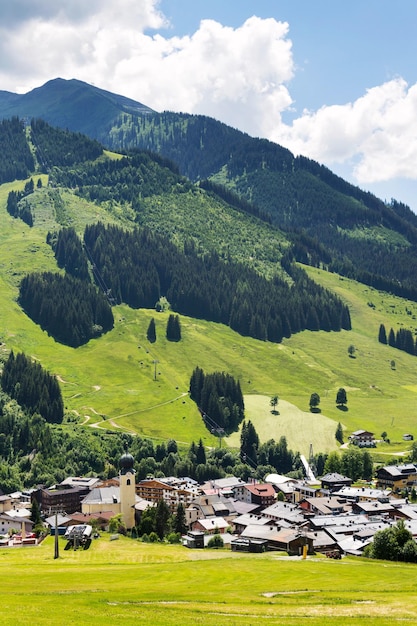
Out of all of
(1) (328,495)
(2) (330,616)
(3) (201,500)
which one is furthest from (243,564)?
(1) (328,495)

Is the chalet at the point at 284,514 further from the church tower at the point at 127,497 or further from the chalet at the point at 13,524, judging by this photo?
the chalet at the point at 13,524

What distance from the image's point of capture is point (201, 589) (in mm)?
79812

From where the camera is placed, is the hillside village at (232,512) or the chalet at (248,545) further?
the hillside village at (232,512)

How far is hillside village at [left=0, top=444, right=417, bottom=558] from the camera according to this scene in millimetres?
135375

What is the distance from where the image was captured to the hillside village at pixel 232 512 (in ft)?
444

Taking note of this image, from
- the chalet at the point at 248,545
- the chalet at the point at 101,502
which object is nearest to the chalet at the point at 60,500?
the chalet at the point at 101,502

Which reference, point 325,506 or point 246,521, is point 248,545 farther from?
point 325,506

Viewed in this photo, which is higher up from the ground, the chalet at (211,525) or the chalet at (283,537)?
the chalet at (283,537)

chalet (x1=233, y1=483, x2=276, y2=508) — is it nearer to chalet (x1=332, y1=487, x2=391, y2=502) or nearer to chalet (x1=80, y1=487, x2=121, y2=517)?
chalet (x1=332, y1=487, x2=391, y2=502)

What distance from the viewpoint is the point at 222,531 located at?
15850 centimetres

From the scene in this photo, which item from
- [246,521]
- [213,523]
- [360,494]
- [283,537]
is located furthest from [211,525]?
[360,494]

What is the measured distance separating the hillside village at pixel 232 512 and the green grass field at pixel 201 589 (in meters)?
13.8

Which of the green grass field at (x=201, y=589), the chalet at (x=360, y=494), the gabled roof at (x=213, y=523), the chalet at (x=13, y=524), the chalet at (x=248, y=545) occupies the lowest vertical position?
the chalet at (x=13, y=524)

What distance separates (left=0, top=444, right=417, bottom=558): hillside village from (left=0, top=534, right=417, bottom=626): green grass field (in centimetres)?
1385
